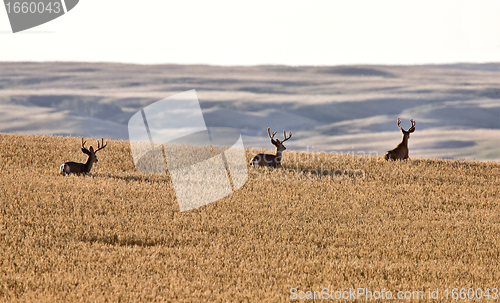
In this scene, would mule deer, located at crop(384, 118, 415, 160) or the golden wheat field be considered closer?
the golden wheat field

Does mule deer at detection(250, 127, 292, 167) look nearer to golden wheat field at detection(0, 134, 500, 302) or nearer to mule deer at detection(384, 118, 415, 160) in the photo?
golden wheat field at detection(0, 134, 500, 302)

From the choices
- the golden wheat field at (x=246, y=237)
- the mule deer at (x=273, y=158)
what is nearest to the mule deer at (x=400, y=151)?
the golden wheat field at (x=246, y=237)

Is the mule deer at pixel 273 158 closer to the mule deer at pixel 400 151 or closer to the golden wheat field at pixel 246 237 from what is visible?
the golden wheat field at pixel 246 237

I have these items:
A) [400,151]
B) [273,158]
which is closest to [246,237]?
[273,158]

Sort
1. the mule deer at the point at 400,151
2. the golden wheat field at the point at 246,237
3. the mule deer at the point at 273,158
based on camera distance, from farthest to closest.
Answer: the mule deer at the point at 400,151, the mule deer at the point at 273,158, the golden wheat field at the point at 246,237

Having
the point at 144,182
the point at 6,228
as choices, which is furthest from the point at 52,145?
the point at 6,228

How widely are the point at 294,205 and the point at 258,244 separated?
3.63 meters

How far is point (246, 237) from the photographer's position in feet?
34.7

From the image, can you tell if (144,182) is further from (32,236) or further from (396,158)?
(396,158)

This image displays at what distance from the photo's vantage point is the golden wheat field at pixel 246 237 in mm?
7883

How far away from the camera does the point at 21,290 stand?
7.61m

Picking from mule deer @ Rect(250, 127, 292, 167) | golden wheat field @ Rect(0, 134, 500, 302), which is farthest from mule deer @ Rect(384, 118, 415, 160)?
mule deer @ Rect(250, 127, 292, 167)

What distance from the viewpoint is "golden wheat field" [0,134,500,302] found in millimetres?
7883

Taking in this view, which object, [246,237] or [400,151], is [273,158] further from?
[246,237]
